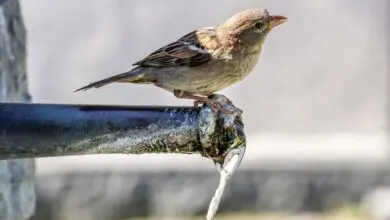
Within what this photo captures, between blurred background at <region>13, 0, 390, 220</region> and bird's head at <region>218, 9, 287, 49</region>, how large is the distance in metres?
2.14

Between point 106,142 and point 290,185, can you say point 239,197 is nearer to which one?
point 290,185

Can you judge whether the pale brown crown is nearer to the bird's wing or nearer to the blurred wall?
the bird's wing

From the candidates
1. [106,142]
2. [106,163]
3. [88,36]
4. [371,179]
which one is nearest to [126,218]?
[106,163]

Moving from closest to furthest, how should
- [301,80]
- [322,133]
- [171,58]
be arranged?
1. [171,58]
2. [322,133]
3. [301,80]

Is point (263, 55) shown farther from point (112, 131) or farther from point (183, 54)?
point (112, 131)

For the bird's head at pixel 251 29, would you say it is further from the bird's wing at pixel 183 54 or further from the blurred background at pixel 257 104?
the blurred background at pixel 257 104

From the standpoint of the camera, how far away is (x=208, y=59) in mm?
3781

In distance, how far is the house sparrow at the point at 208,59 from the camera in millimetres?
3684

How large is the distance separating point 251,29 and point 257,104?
373cm

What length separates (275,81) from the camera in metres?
7.85

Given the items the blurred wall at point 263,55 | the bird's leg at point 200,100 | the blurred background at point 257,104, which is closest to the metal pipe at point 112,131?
the bird's leg at point 200,100

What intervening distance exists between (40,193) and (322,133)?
1.92m

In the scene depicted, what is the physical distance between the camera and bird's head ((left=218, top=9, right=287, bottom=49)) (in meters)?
3.85

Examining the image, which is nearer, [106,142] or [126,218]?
[106,142]
